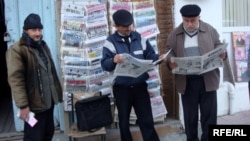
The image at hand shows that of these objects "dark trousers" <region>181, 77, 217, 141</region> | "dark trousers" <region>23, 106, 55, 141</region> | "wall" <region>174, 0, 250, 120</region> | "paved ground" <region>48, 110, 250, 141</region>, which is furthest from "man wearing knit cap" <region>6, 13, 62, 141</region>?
"wall" <region>174, 0, 250, 120</region>

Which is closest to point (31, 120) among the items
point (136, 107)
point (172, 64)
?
point (136, 107)

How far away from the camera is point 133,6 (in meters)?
5.02

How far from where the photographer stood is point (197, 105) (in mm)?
4199

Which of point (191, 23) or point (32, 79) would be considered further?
point (191, 23)

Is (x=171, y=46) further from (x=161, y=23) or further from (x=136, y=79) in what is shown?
(x=161, y=23)


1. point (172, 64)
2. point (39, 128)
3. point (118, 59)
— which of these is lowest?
point (39, 128)

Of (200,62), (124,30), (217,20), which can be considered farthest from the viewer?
(217,20)

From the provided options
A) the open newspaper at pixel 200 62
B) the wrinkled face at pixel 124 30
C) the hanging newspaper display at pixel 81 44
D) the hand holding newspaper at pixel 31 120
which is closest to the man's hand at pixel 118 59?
the wrinkled face at pixel 124 30

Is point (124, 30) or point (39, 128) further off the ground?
point (124, 30)

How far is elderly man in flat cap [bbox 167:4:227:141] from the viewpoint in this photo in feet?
13.1

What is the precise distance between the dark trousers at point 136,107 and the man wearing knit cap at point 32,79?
2.53ft

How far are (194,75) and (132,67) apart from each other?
0.83 meters

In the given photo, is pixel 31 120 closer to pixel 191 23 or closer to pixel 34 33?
pixel 34 33

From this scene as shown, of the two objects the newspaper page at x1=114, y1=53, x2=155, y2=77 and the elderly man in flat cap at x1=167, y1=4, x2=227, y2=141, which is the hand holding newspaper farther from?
the elderly man in flat cap at x1=167, y1=4, x2=227, y2=141
